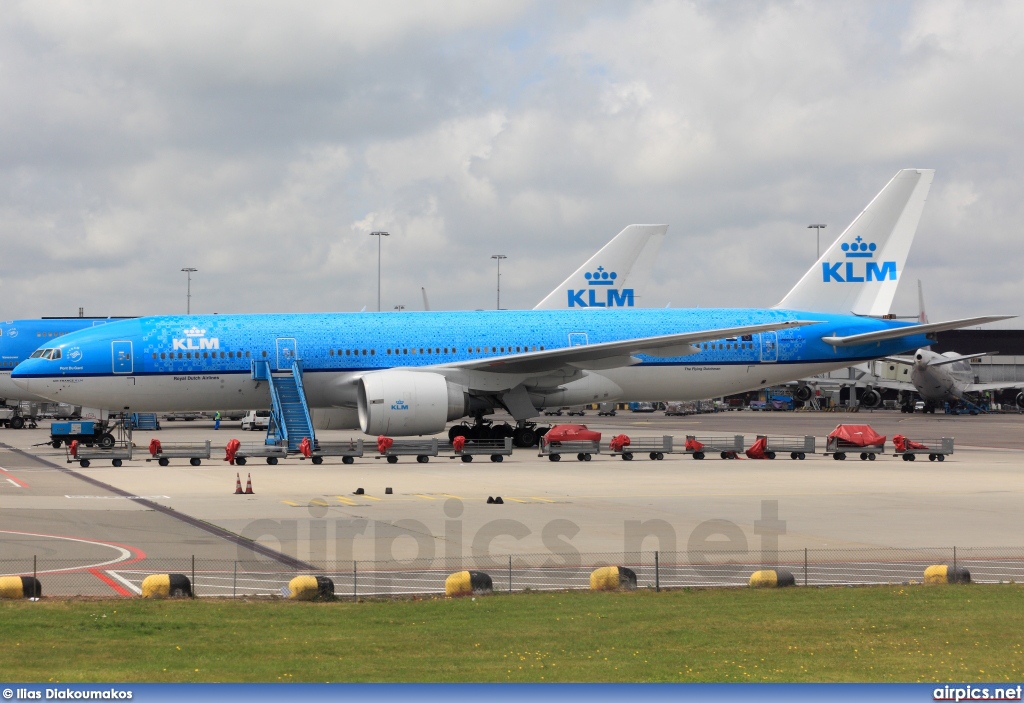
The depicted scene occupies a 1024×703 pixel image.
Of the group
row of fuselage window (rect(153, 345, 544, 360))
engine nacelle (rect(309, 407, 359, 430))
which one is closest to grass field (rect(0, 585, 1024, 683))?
row of fuselage window (rect(153, 345, 544, 360))

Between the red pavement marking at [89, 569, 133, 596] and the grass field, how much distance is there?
2.65 ft

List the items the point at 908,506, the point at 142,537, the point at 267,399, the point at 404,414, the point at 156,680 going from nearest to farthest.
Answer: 1. the point at 156,680
2. the point at 142,537
3. the point at 908,506
4. the point at 404,414
5. the point at 267,399

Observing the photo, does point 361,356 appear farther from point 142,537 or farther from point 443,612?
point 443,612

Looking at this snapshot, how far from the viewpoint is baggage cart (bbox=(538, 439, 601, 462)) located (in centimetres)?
4509

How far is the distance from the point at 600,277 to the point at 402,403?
2801 centimetres

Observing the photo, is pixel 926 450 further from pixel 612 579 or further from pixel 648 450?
pixel 612 579

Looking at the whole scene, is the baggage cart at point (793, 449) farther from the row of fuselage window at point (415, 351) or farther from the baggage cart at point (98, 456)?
the baggage cart at point (98, 456)

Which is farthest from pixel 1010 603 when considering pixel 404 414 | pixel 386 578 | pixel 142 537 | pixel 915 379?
pixel 915 379

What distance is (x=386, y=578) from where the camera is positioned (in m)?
18.4

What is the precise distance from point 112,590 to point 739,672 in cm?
960

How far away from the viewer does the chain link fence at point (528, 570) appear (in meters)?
17.6

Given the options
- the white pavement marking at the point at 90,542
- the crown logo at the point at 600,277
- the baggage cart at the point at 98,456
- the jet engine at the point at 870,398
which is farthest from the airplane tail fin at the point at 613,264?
the jet engine at the point at 870,398

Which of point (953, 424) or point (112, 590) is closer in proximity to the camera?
point (112, 590)

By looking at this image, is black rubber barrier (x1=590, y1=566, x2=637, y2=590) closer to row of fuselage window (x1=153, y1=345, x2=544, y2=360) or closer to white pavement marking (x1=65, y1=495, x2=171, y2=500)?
white pavement marking (x1=65, y1=495, x2=171, y2=500)
